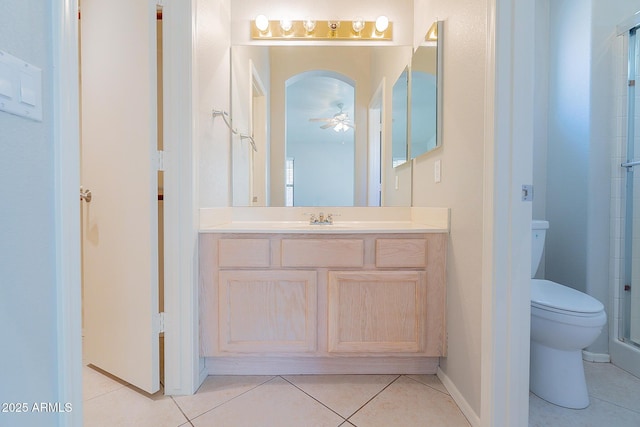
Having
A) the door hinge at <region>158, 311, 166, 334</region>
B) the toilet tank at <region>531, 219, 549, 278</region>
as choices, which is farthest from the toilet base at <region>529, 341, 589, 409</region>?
the door hinge at <region>158, 311, 166, 334</region>

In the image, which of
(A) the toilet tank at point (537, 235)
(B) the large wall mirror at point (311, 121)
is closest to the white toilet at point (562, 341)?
(A) the toilet tank at point (537, 235)

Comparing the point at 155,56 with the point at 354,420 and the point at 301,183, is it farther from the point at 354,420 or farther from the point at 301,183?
the point at 354,420

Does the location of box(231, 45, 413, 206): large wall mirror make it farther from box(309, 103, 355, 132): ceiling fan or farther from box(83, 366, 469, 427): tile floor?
box(83, 366, 469, 427): tile floor

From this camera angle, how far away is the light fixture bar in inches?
77.0

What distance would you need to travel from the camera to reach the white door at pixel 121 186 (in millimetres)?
1311

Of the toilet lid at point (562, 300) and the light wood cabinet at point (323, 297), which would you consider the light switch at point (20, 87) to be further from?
the toilet lid at point (562, 300)

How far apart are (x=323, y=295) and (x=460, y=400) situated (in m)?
0.79

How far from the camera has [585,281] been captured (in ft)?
5.66

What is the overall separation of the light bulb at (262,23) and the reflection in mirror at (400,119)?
1003 mm

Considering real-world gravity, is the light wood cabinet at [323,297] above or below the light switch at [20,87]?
below

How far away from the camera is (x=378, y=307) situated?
1460 mm

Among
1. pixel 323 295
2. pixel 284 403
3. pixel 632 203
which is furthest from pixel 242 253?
pixel 632 203

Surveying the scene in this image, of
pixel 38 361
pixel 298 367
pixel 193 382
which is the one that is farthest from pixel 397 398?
pixel 38 361

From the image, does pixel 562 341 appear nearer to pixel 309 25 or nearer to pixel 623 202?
pixel 623 202
